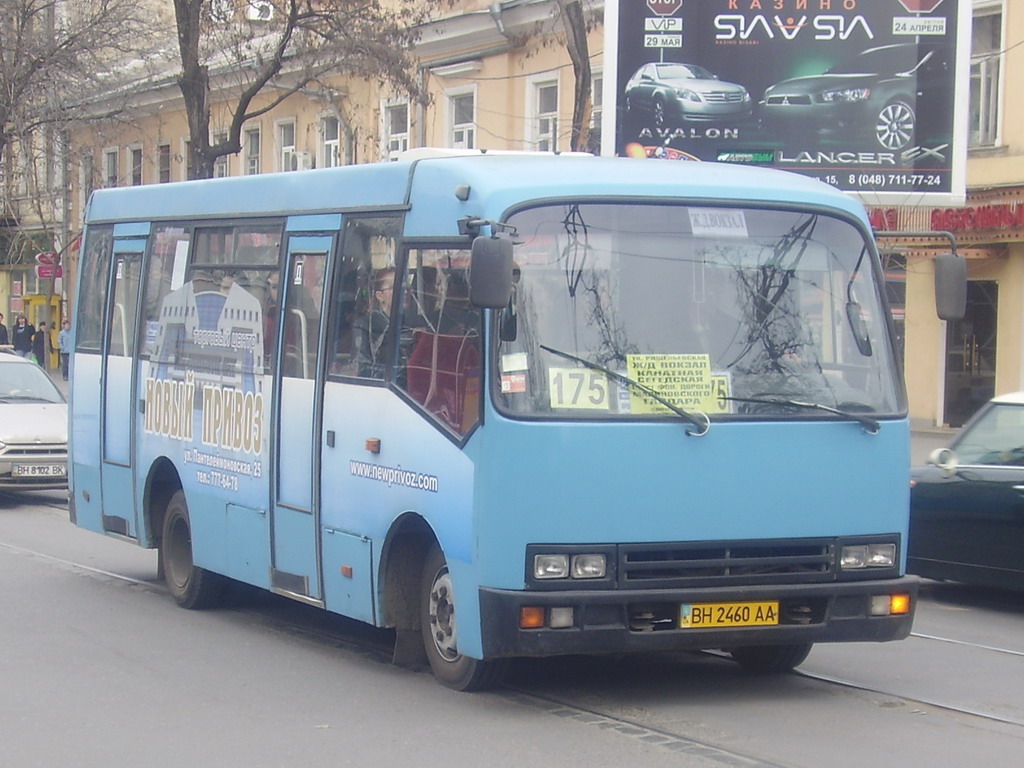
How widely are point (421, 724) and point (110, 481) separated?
5.55 metres

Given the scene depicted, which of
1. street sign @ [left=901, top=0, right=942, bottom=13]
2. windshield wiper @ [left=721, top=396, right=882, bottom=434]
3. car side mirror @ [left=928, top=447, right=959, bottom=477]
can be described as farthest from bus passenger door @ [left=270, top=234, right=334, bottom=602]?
street sign @ [left=901, top=0, right=942, bottom=13]

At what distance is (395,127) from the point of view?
35969 millimetres

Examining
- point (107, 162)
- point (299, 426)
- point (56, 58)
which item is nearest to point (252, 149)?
point (107, 162)

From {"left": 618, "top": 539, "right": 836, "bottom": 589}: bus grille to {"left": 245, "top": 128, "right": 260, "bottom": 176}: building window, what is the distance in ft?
117

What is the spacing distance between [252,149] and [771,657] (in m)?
35.3

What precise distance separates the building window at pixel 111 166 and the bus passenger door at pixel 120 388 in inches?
1465

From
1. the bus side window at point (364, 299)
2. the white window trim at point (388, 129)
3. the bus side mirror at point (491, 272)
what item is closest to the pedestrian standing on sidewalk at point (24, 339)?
the white window trim at point (388, 129)

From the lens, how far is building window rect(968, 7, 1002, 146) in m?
25.5

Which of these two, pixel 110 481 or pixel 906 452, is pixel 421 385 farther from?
pixel 110 481

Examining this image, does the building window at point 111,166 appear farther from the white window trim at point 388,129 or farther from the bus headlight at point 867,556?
the bus headlight at point 867,556

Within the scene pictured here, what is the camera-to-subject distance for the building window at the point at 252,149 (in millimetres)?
42281

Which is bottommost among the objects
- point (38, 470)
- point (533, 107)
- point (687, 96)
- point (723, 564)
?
point (38, 470)

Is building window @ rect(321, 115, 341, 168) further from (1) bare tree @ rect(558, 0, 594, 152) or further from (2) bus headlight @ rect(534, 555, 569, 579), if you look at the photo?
(2) bus headlight @ rect(534, 555, 569, 579)

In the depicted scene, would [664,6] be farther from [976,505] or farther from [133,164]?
[133,164]
